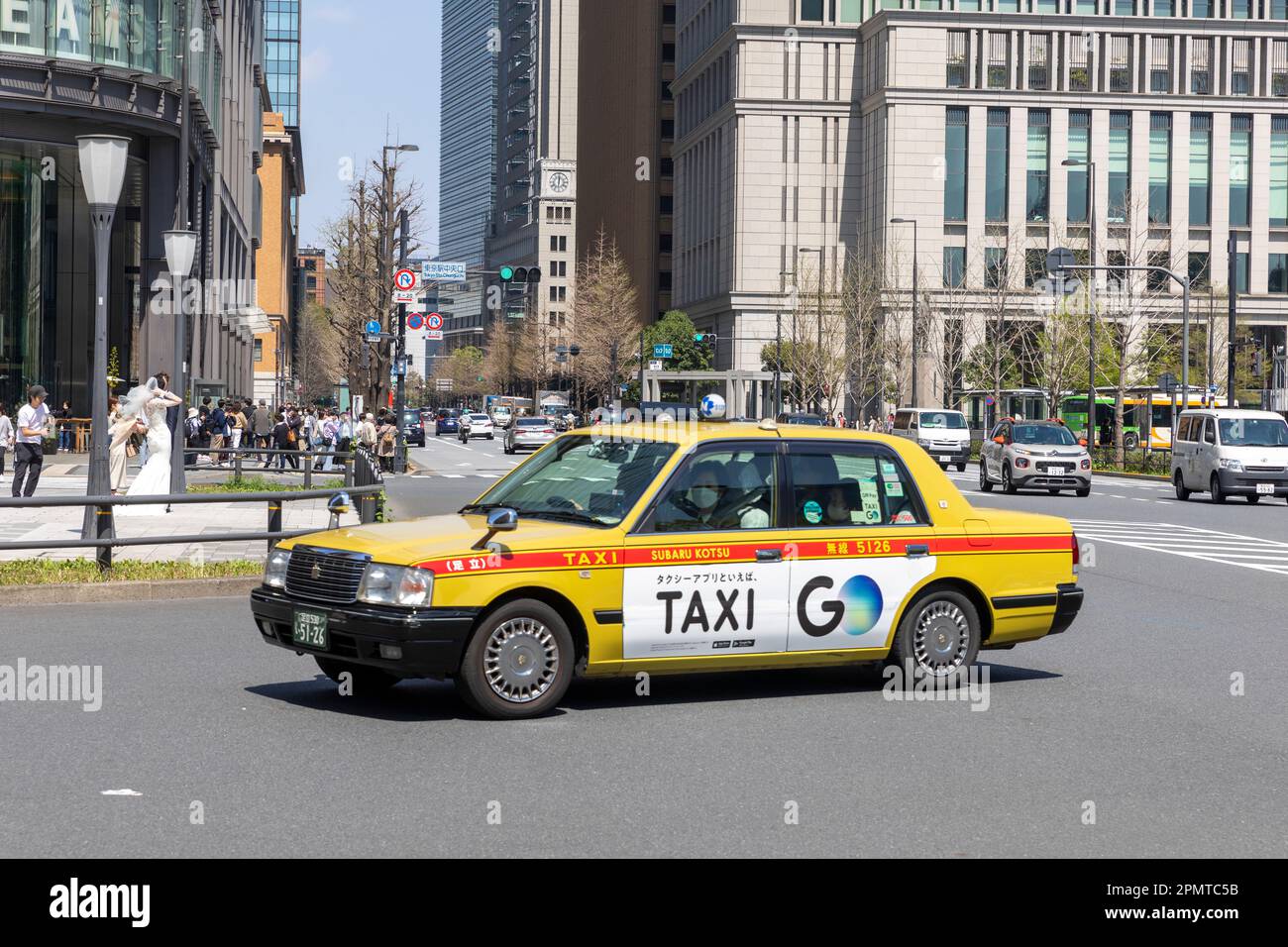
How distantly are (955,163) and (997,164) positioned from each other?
2399mm

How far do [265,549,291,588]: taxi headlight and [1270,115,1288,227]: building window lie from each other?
9463cm

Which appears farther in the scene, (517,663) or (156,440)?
(156,440)

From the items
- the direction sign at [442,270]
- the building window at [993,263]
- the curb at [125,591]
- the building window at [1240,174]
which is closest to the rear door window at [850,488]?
the curb at [125,591]

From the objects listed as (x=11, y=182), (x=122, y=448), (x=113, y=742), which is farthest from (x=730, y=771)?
(x=11, y=182)

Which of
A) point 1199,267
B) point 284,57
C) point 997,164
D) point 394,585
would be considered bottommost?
point 394,585

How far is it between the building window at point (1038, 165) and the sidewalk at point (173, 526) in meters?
72.7

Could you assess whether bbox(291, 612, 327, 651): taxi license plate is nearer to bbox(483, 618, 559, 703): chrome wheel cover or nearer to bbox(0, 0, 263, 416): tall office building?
bbox(483, 618, 559, 703): chrome wheel cover

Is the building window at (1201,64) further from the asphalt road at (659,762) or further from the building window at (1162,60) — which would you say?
the asphalt road at (659,762)

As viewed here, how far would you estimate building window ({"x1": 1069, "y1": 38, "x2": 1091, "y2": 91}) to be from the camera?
3787 inches

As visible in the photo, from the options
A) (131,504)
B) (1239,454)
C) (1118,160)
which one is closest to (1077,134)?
(1118,160)

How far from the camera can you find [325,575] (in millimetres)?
9383

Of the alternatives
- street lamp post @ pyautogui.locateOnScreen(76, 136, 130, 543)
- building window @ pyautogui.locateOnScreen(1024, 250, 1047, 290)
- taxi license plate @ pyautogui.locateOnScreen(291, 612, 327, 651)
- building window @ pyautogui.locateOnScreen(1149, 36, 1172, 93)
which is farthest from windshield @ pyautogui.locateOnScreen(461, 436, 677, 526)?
building window @ pyautogui.locateOnScreen(1149, 36, 1172, 93)

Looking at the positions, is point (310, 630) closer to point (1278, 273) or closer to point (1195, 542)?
point (1195, 542)
